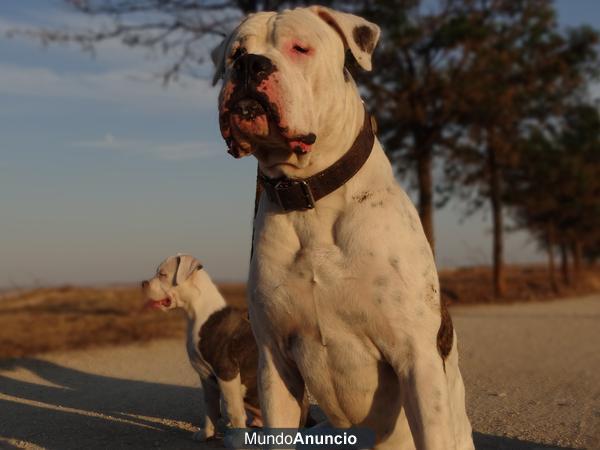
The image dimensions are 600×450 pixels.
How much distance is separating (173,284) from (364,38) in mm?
3581

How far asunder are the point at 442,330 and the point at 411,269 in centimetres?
35

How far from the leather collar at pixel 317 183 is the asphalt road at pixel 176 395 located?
2981 mm

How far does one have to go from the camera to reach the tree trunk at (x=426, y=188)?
1778 cm

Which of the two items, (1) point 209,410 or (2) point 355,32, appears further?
(1) point 209,410

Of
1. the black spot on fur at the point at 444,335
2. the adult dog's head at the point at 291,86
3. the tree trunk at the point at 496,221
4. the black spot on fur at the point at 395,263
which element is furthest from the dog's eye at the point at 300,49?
the tree trunk at the point at 496,221

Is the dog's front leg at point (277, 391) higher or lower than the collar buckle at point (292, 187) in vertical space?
lower

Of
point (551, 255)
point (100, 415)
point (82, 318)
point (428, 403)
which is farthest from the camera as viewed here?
point (551, 255)

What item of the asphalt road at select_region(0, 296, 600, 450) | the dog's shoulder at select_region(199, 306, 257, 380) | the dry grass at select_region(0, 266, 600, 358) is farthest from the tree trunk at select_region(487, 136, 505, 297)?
the dog's shoulder at select_region(199, 306, 257, 380)

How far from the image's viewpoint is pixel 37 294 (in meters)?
21.7

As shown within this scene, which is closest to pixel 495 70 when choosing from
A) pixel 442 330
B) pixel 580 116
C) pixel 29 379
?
pixel 580 116

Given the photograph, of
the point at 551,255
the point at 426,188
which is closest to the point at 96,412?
the point at 426,188

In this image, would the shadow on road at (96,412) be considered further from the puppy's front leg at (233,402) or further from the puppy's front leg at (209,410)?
the puppy's front leg at (233,402)

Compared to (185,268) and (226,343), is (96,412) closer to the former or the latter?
(185,268)

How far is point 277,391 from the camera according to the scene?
346 cm
